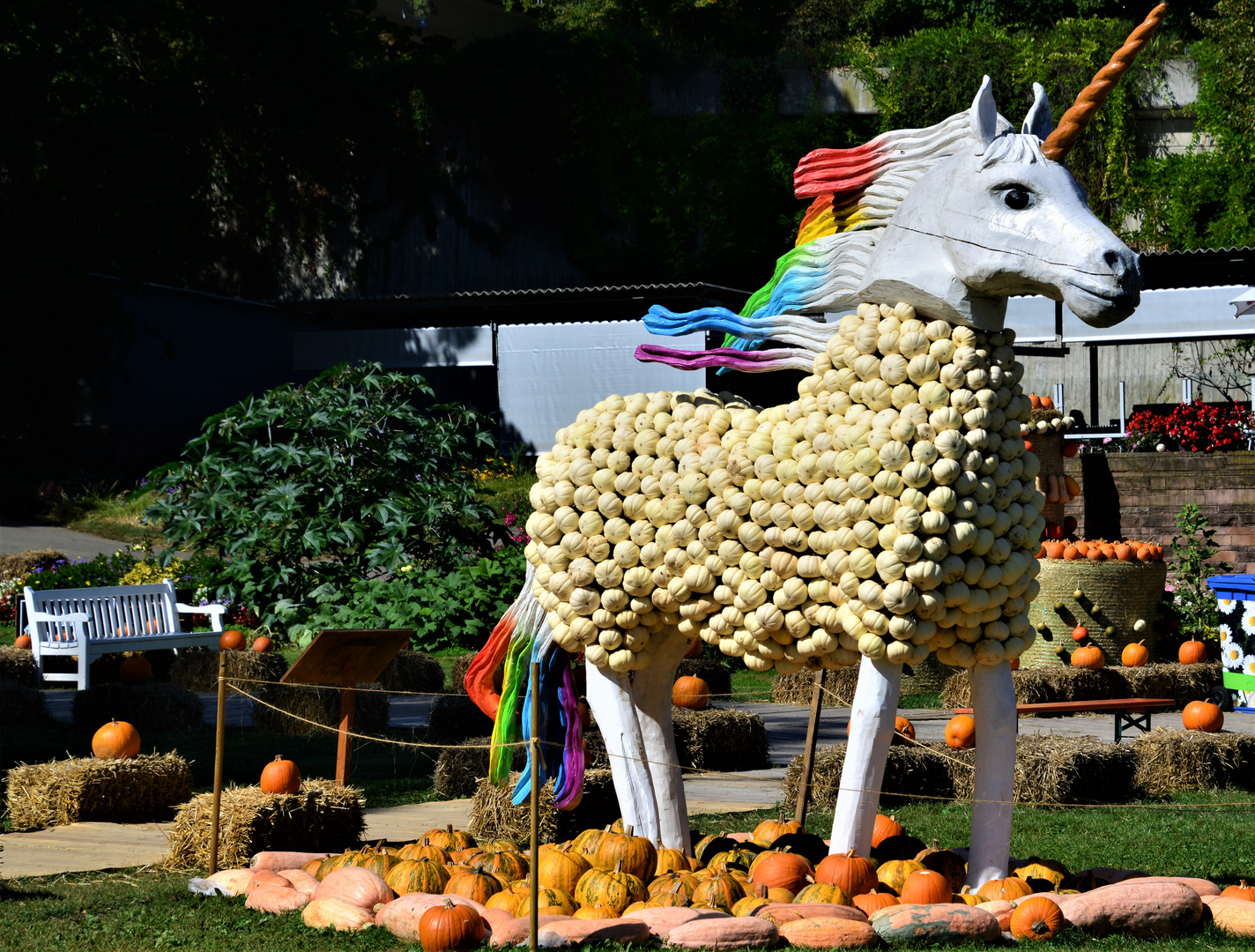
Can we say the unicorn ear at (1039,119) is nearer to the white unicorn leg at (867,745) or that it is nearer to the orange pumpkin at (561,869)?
the white unicorn leg at (867,745)

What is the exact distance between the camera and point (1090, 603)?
1287 centimetres

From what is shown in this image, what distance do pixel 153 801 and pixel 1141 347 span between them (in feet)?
70.4

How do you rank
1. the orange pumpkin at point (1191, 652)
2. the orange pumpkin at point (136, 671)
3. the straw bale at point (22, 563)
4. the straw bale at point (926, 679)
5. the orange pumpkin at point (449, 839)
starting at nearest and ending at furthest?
the orange pumpkin at point (449, 839) < the orange pumpkin at point (136, 671) < the orange pumpkin at point (1191, 652) < the straw bale at point (926, 679) < the straw bale at point (22, 563)

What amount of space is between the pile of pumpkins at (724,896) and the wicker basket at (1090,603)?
7570 mm

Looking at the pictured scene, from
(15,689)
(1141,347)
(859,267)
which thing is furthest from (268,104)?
(859,267)

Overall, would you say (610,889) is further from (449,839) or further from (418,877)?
(449,839)

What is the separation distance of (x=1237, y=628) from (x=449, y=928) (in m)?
7.83

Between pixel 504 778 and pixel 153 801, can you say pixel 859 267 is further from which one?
pixel 153 801

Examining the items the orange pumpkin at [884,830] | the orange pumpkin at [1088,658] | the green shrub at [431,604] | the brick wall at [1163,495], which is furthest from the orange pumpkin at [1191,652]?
the orange pumpkin at [884,830]

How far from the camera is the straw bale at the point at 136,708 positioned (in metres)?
10.1

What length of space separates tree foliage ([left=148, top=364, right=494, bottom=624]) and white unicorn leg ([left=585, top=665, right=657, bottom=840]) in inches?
360

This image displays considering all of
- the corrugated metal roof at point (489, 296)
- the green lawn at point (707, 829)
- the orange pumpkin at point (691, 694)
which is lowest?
the green lawn at point (707, 829)

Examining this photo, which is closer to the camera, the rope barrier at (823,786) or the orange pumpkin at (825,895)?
the orange pumpkin at (825,895)

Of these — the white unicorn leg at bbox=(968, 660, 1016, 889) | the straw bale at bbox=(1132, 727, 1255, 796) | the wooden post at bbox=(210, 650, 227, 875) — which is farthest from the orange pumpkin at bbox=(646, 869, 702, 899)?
the straw bale at bbox=(1132, 727, 1255, 796)
